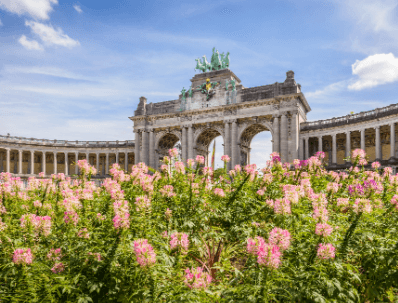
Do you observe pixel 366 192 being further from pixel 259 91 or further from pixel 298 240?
pixel 259 91

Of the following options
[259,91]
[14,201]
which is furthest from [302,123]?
[14,201]

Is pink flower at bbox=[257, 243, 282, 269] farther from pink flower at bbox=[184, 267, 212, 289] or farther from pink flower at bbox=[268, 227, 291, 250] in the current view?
pink flower at bbox=[184, 267, 212, 289]

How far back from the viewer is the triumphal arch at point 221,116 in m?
46.5

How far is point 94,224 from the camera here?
6.10 metres

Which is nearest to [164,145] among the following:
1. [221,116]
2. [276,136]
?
[221,116]

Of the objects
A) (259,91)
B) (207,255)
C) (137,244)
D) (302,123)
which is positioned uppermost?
(259,91)

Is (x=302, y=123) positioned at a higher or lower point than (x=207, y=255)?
higher

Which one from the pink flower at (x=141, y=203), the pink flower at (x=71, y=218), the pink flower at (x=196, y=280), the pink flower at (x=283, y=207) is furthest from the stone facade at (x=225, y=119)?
the pink flower at (x=196, y=280)

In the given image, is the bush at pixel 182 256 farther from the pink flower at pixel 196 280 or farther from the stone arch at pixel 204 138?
the stone arch at pixel 204 138

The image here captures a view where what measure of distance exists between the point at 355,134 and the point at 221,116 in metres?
21.7

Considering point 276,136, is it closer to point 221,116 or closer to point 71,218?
Answer: point 221,116

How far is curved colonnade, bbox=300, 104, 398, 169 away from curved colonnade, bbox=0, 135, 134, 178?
35810 millimetres

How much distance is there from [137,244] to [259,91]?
4716cm

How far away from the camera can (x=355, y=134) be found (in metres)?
51.2
